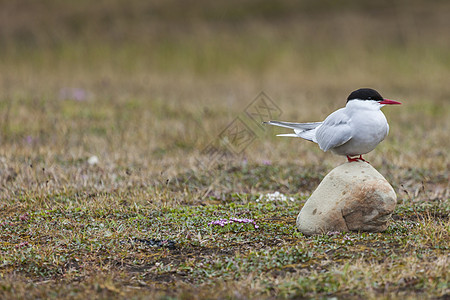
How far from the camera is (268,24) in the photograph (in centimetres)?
2148

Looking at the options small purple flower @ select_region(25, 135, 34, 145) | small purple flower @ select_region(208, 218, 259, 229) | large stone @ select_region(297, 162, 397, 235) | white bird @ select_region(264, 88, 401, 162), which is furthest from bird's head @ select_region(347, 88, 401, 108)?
small purple flower @ select_region(25, 135, 34, 145)

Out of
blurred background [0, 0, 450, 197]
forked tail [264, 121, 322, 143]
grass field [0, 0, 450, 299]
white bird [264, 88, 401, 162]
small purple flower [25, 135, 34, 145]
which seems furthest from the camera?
small purple flower [25, 135, 34, 145]

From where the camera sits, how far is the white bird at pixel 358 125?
514 centimetres

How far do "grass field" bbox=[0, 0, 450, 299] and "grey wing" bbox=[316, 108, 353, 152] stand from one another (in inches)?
33.7

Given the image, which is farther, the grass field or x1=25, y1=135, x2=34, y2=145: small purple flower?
x1=25, y1=135, x2=34, y2=145: small purple flower

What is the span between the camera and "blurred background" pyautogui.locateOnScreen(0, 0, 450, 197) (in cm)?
934

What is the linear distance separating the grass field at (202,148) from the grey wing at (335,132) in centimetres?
86

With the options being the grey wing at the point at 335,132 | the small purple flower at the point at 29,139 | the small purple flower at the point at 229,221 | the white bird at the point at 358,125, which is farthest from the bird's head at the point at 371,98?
the small purple flower at the point at 29,139

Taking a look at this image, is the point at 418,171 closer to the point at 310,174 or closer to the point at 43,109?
the point at 310,174

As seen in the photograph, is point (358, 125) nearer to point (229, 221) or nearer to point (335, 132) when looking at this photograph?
point (335, 132)

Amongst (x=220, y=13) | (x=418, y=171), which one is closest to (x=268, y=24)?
(x=220, y=13)

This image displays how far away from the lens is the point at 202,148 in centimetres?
961

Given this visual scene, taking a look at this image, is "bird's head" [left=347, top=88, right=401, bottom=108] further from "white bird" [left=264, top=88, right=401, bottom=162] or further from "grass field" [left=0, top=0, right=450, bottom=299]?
"grass field" [left=0, top=0, right=450, bottom=299]

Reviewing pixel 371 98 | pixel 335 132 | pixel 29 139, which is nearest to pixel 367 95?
pixel 371 98
